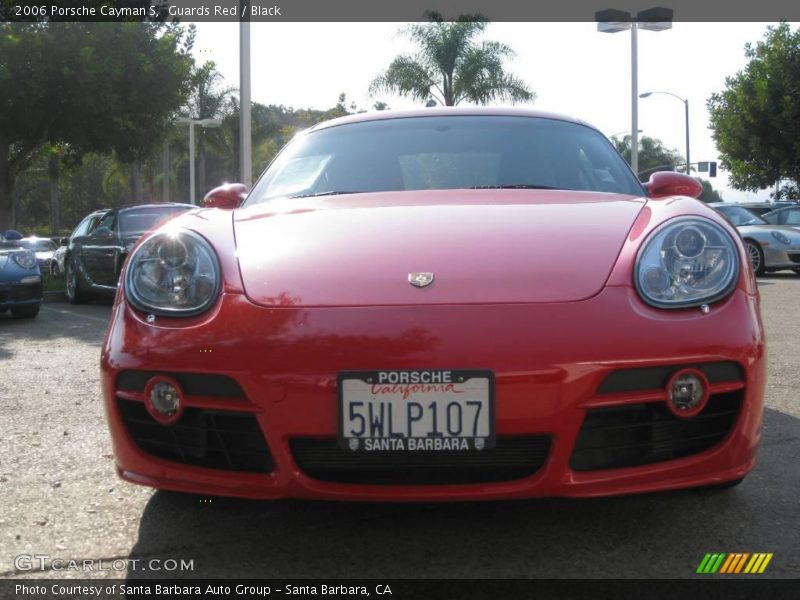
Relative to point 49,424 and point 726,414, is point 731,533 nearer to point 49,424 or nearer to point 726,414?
point 726,414

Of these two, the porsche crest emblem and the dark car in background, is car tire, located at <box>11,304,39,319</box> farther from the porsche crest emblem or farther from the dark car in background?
the porsche crest emblem

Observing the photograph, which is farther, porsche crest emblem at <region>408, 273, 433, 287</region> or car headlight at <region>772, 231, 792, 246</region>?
car headlight at <region>772, 231, 792, 246</region>

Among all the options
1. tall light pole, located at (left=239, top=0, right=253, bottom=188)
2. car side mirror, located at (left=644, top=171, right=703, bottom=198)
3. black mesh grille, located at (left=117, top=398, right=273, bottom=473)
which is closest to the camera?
black mesh grille, located at (left=117, top=398, right=273, bottom=473)

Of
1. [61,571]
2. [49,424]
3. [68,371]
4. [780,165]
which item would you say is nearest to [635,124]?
[780,165]

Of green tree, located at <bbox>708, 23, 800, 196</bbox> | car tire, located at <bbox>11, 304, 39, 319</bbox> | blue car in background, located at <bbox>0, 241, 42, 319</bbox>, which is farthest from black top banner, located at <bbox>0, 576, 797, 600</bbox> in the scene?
green tree, located at <bbox>708, 23, 800, 196</bbox>

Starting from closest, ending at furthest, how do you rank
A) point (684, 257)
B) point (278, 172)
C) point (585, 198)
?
point (684, 257) < point (585, 198) < point (278, 172)

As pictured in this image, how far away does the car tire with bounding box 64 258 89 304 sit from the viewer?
11.3m

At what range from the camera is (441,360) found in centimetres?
213

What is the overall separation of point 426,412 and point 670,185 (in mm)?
1589

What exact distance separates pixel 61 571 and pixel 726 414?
64.0 inches

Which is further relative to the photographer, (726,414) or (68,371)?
(68,371)

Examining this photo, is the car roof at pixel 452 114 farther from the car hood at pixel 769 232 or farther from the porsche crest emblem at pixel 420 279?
→ the car hood at pixel 769 232

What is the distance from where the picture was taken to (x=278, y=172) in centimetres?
351

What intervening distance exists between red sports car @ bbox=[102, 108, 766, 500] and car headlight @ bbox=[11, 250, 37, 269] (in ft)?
22.8
